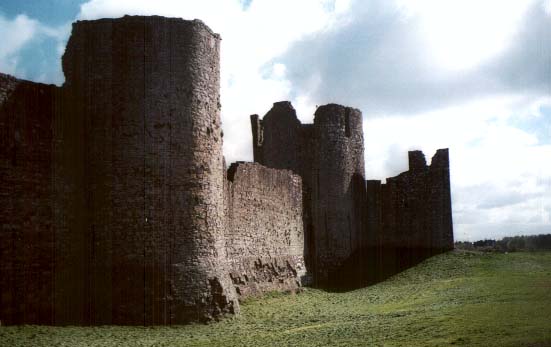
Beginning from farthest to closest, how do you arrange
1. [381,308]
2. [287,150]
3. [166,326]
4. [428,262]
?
[287,150]
[428,262]
[381,308]
[166,326]

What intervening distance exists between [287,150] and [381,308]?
1442 centimetres

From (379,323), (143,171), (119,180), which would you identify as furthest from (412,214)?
(119,180)

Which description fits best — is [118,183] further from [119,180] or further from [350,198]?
[350,198]

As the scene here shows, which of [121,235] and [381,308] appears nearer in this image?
[121,235]

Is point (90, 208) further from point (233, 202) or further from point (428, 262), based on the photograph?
point (428, 262)

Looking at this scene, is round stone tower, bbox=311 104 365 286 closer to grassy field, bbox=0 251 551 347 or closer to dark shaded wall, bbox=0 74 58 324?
grassy field, bbox=0 251 551 347

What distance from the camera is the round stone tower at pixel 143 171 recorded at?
647 inches

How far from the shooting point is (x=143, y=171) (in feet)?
55.4

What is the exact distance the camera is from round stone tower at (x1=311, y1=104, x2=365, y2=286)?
31.4 m

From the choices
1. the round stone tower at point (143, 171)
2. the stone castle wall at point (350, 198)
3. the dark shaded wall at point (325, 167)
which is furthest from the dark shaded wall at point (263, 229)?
the round stone tower at point (143, 171)

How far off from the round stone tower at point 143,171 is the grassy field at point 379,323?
93 centimetres

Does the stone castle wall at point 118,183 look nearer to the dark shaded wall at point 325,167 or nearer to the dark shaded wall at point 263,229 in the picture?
the dark shaded wall at point 263,229

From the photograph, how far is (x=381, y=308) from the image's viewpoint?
20.0m

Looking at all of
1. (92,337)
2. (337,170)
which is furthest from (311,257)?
(92,337)
